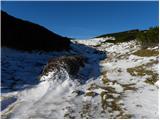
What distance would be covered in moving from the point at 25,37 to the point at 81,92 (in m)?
22.1

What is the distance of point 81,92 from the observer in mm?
23828

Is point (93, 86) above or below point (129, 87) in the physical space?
above

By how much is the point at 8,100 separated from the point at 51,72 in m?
7.17

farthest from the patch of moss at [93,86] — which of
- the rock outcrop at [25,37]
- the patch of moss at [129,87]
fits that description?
the rock outcrop at [25,37]

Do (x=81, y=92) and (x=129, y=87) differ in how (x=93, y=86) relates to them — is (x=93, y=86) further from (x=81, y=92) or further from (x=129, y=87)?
(x=129, y=87)

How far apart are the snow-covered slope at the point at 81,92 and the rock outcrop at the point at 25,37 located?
551cm

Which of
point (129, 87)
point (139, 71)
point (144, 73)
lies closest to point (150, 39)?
point (139, 71)

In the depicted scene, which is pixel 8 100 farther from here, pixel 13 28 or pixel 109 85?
pixel 13 28

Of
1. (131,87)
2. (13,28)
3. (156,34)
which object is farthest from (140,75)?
(156,34)

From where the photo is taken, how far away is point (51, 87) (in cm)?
2497

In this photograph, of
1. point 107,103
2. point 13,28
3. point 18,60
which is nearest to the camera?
point 107,103

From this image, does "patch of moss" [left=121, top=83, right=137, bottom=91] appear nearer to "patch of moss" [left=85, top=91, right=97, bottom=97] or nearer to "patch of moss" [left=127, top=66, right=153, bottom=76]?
"patch of moss" [left=85, top=91, right=97, bottom=97]

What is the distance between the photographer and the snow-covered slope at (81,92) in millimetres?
19247

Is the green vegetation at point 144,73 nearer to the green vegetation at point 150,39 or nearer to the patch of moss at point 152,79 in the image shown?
the patch of moss at point 152,79
